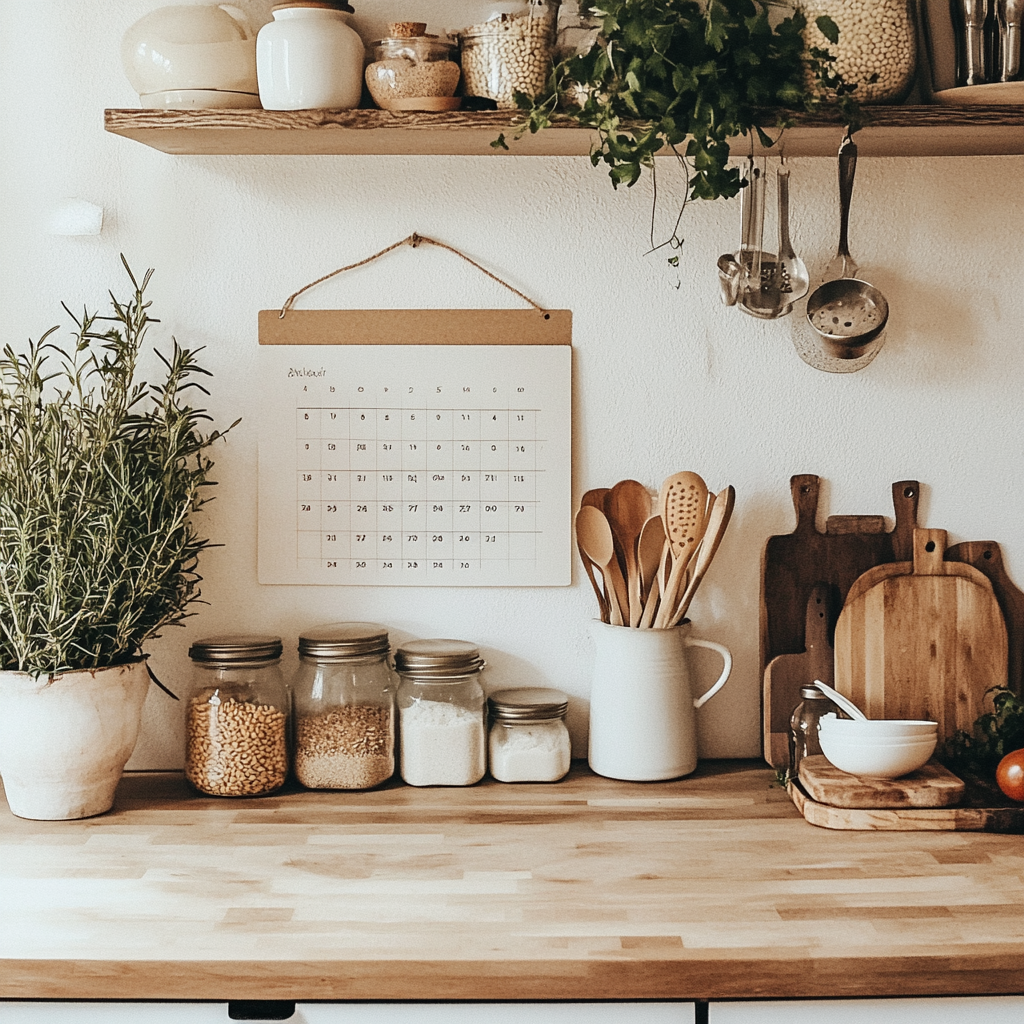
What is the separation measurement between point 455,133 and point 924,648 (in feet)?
2.99

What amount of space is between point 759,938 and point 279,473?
876 millimetres

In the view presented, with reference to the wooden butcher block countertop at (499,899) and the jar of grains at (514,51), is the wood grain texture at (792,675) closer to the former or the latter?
the wooden butcher block countertop at (499,899)

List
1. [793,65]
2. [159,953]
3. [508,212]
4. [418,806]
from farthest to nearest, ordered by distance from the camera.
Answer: [508,212] < [418,806] < [793,65] < [159,953]

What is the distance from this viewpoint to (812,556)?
61.4 inches

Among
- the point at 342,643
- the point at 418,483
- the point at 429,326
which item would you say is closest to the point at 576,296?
the point at 429,326

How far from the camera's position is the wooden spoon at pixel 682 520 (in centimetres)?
146

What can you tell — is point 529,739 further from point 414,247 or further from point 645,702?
point 414,247

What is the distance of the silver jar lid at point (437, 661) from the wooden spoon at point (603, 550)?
195 mm

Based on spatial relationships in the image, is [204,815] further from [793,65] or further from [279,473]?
[793,65]

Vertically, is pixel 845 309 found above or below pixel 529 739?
above

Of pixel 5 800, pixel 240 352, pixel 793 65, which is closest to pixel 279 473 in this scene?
pixel 240 352

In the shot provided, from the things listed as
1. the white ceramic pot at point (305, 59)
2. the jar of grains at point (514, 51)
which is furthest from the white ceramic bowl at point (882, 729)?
the white ceramic pot at point (305, 59)

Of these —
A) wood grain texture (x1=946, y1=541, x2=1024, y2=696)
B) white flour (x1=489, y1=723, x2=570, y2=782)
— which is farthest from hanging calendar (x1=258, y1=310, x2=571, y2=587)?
wood grain texture (x1=946, y1=541, x2=1024, y2=696)

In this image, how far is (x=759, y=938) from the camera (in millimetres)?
1040
